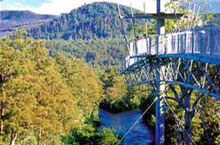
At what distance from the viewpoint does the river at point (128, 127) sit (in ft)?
139

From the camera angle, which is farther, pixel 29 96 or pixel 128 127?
pixel 128 127

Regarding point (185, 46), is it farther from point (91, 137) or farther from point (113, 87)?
point (113, 87)

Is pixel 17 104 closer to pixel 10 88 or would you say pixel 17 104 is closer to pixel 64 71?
pixel 10 88

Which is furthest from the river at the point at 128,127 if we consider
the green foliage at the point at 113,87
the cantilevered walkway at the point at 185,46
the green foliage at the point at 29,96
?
the cantilevered walkway at the point at 185,46

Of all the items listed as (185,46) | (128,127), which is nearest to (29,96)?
(185,46)

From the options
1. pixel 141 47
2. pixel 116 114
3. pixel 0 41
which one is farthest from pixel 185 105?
pixel 116 114

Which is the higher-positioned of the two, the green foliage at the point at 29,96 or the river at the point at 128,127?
the green foliage at the point at 29,96

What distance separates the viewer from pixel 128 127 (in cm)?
5212

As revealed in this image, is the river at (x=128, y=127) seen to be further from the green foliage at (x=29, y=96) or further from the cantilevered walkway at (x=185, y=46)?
the cantilevered walkway at (x=185, y=46)

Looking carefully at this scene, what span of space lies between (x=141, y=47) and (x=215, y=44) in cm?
936

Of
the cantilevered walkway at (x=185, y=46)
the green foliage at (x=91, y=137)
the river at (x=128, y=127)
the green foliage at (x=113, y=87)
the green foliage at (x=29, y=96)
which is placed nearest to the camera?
the cantilevered walkway at (x=185, y=46)

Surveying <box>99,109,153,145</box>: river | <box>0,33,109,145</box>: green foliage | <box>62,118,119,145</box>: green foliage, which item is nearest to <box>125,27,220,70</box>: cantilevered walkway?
<box>0,33,109,145</box>: green foliage

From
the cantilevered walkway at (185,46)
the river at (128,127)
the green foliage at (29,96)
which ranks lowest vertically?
the river at (128,127)

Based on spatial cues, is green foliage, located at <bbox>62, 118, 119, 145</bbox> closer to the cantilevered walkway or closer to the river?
the river
